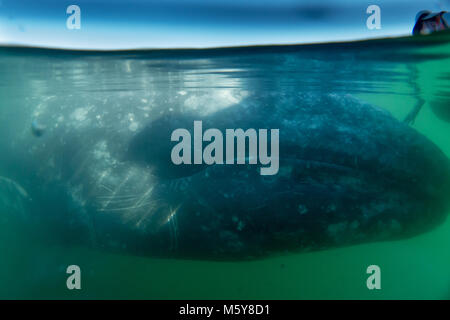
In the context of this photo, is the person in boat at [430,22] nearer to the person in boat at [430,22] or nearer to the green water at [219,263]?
the person in boat at [430,22]

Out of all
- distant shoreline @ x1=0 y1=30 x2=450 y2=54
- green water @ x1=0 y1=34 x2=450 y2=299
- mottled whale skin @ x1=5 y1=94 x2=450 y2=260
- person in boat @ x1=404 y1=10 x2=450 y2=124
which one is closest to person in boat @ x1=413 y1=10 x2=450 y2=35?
person in boat @ x1=404 y1=10 x2=450 y2=124

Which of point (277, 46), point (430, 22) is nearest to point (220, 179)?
point (277, 46)

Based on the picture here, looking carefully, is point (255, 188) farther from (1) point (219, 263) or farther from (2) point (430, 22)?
(2) point (430, 22)

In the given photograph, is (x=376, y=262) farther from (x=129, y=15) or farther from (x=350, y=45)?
(x=129, y=15)

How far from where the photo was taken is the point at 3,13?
5.65 m

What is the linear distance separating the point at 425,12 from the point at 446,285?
17.5ft

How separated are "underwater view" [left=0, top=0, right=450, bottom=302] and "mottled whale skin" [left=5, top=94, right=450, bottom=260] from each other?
22 millimetres

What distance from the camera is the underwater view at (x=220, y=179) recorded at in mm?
4410

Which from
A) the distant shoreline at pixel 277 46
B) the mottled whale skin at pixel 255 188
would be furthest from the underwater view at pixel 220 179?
the distant shoreline at pixel 277 46

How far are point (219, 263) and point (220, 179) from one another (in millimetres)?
1556

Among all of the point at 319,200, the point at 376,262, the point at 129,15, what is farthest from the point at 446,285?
the point at 129,15

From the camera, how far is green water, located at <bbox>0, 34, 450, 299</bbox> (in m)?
5.14

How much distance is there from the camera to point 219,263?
4.93 meters

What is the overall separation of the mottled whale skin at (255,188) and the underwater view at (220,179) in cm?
2
